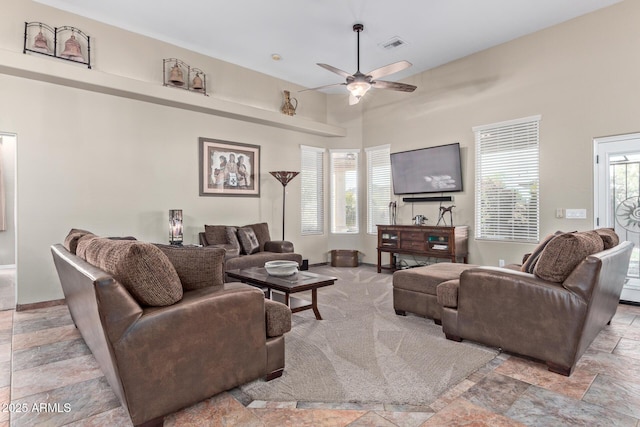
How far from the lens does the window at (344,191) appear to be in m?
7.32

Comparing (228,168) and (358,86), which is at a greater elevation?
(358,86)

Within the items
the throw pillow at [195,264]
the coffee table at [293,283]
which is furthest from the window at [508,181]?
the throw pillow at [195,264]

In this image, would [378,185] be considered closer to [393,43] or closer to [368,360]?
[393,43]

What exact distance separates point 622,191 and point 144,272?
514 cm

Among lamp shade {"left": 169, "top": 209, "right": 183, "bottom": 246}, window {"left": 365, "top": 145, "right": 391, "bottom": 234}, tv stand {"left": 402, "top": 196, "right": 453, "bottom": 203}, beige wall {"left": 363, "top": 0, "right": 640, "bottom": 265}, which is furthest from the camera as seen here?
window {"left": 365, "top": 145, "right": 391, "bottom": 234}

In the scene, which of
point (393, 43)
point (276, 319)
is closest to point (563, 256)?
point (276, 319)

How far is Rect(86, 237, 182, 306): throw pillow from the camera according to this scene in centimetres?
179

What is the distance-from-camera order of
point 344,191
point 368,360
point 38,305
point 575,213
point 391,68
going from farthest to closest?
point 344,191 → point 575,213 → point 38,305 → point 391,68 → point 368,360

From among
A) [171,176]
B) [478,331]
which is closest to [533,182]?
[478,331]

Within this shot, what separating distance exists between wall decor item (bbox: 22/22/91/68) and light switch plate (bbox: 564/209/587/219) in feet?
21.1

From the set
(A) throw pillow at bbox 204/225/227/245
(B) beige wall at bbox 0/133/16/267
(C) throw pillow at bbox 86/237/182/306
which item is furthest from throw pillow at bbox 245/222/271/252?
(B) beige wall at bbox 0/133/16/267

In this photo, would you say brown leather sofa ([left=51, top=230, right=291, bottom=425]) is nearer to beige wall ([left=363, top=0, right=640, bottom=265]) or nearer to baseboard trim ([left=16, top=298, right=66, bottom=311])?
baseboard trim ([left=16, top=298, right=66, bottom=311])

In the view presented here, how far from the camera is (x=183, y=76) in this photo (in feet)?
17.2

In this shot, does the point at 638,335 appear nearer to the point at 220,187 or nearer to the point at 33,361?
the point at 33,361
